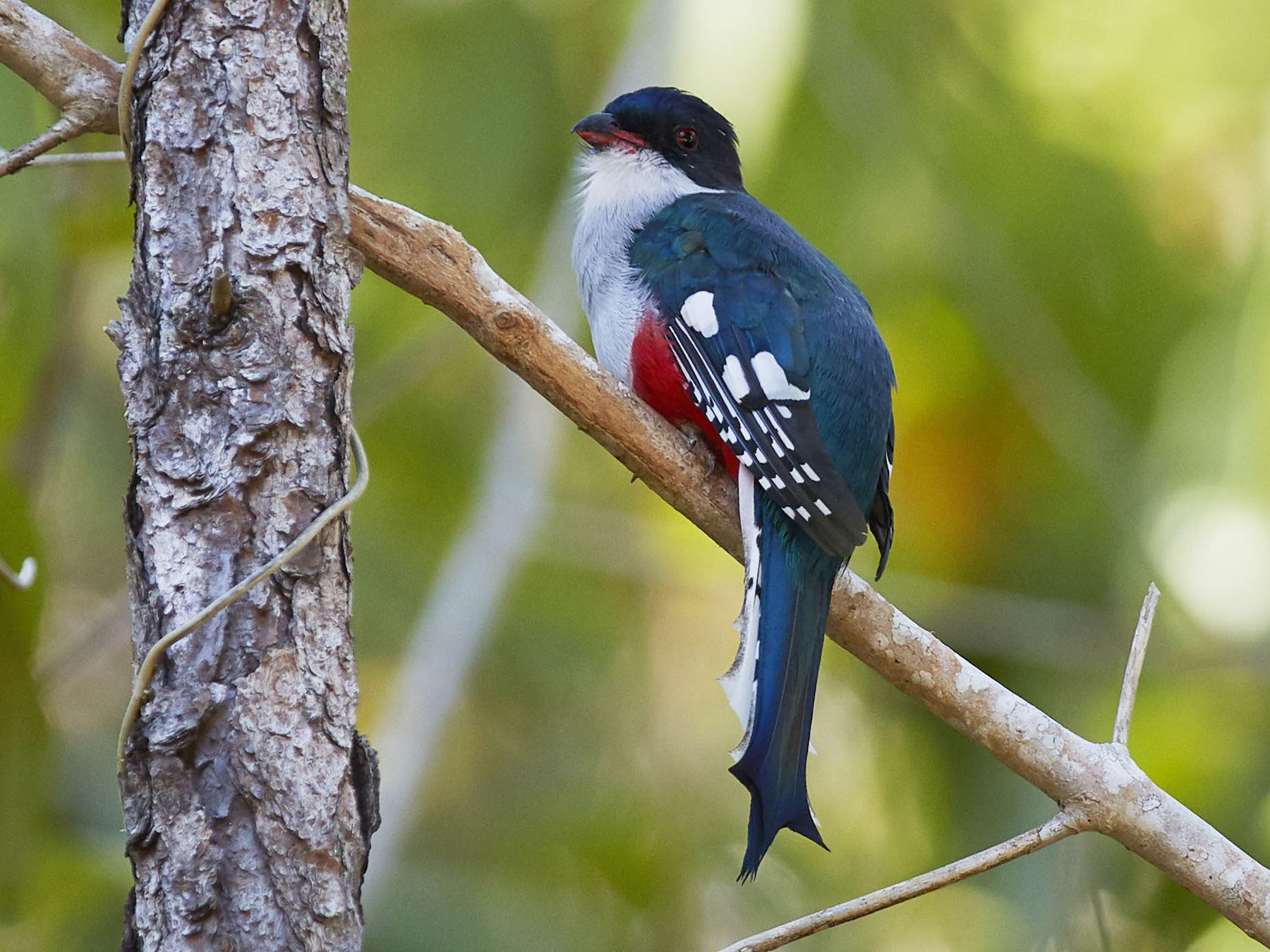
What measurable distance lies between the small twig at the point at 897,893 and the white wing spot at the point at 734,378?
2.60 ft

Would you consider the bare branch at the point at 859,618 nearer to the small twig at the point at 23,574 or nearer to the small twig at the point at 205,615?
the small twig at the point at 205,615

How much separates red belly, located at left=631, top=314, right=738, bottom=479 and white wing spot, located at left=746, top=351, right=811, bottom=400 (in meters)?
0.11

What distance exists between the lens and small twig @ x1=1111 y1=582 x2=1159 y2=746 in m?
1.84

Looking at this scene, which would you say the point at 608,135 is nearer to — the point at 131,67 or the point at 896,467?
the point at 131,67

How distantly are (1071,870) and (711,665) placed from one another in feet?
4.85

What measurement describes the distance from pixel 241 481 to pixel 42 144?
0.52 meters

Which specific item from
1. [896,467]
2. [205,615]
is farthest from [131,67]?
[896,467]

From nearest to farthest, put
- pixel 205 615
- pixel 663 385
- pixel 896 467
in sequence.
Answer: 1. pixel 205 615
2. pixel 663 385
3. pixel 896 467

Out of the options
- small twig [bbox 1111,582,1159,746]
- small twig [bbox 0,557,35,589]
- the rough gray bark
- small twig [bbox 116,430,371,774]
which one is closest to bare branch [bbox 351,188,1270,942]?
small twig [bbox 1111,582,1159,746]

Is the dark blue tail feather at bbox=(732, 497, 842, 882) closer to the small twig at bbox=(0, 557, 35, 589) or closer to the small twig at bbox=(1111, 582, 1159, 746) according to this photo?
the small twig at bbox=(1111, 582, 1159, 746)

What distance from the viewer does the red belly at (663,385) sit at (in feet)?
6.97

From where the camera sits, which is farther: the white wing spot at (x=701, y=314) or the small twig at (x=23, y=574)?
the white wing spot at (x=701, y=314)

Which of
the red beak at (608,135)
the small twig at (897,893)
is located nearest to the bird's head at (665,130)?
the red beak at (608,135)

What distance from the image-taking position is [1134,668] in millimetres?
1848
